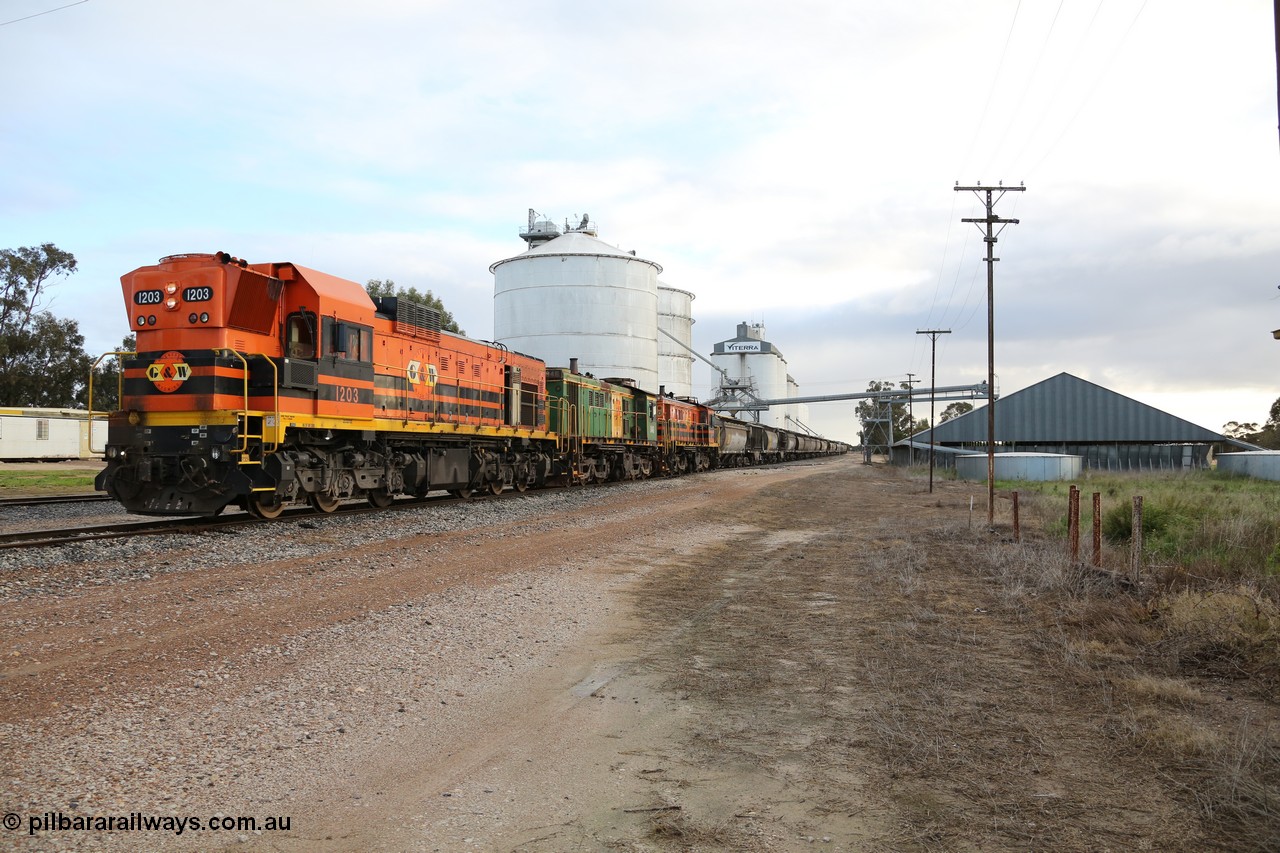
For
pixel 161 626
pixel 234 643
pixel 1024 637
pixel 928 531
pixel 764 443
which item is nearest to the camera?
pixel 234 643

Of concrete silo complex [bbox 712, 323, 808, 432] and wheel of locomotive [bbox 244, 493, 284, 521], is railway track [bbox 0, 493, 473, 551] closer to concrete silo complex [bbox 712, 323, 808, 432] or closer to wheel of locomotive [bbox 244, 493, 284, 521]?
wheel of locomotive [bbox 244, 493, 284, 521]

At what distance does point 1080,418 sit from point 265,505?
58.8 m

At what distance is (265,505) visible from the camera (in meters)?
15.1

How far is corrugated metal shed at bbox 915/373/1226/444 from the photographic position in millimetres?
57625

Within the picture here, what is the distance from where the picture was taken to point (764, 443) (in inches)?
2702

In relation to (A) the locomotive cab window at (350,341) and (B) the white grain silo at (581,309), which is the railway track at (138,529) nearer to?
(A) the locomotive cab window at (350,341)

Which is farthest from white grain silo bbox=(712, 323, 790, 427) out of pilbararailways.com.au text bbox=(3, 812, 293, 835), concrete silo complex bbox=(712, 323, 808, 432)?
pilbararailways.com.au text bbox=(3, 812, 293, 835)

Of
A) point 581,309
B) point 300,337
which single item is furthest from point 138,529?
point 581,309

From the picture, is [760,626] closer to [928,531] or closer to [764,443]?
[928,531]

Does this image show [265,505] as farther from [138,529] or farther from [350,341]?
[350,341]

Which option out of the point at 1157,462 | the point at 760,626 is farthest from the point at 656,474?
the point at 1157,462

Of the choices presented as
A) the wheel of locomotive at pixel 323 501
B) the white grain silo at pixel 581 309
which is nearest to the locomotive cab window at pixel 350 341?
the wheel of locomotive at pixel 323 501

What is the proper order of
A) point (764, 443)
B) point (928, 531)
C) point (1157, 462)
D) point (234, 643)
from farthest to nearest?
point (764, 443)
point (1157, 462)
point (928, 531)
point (234, 643)

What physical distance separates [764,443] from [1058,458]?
2445cm
